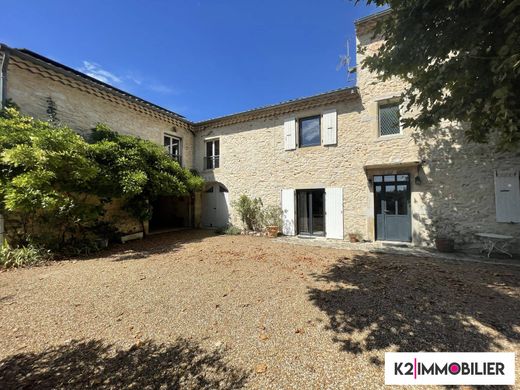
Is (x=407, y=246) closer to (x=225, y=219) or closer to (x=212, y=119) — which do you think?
(x=225, y=219)

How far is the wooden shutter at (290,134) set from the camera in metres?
9.94

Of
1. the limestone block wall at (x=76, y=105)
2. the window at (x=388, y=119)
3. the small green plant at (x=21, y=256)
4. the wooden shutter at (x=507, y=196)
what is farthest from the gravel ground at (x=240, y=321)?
the limestone block wall at (x=76, y=105)

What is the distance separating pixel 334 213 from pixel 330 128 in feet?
11.2

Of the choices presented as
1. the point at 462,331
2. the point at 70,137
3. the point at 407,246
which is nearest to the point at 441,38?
the point at 462,331

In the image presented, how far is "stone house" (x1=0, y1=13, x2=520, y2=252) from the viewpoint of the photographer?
22.7ft

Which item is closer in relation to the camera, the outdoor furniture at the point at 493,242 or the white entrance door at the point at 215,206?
the outdoor furniture at the point at 493,242

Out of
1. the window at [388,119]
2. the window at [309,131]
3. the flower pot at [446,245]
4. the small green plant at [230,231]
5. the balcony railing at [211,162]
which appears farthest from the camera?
the balcony railing at [211,162]

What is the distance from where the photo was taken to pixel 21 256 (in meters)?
5.63

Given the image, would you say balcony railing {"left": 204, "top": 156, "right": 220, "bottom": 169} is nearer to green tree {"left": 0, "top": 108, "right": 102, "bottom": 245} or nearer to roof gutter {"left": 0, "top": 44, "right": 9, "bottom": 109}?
green tree {"left": 0, "top": 108, "right": 102, "bottom": 245}

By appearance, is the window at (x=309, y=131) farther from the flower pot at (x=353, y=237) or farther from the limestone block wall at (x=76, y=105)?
the limestone block wall at (x=76, y=105)

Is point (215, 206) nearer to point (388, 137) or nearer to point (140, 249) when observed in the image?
point (140, 249)

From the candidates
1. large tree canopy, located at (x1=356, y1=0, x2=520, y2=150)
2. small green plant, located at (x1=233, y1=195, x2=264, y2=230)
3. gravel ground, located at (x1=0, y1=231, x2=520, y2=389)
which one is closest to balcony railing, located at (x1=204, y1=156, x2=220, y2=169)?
small green plant, located at (x1=233, y1=195, x2=264, y2=230)

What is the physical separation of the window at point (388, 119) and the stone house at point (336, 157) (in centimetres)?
3

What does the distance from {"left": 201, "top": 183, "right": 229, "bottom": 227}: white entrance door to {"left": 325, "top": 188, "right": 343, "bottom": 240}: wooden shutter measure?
5.07 m
